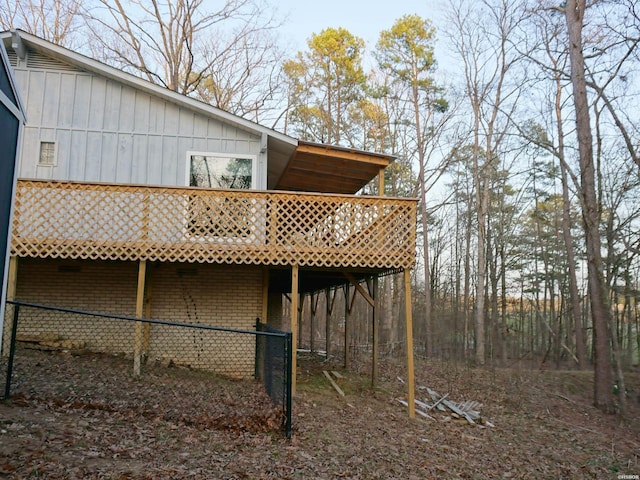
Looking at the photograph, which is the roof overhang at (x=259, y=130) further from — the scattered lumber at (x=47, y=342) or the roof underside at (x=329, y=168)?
the scattered lumber at (x=47, y=342)

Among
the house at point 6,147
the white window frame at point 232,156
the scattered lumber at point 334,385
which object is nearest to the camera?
the house at point 6,147

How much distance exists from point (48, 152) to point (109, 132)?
134 cm

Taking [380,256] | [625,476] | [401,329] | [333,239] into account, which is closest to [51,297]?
[333,239]

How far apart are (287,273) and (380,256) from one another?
15.0 feet

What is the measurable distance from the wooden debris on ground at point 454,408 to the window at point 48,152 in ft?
29.8

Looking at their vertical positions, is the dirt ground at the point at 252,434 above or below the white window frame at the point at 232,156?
below

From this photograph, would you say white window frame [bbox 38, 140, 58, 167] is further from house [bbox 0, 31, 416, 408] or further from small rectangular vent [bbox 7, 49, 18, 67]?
small rectangular vent [bbox 7, 49, 18, 67]

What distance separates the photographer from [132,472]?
4.73m

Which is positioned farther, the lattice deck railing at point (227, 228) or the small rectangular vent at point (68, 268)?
the small rectangular vent at point (68, 268)

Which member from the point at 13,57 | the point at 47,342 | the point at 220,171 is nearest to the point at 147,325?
the point at 47,342

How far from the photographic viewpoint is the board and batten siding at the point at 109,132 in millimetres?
11062

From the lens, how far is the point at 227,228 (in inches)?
400

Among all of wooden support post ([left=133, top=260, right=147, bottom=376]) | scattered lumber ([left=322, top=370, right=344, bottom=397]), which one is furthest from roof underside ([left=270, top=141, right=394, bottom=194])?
scattered lumber ([left=322, top=370, right=344, bottom=397])

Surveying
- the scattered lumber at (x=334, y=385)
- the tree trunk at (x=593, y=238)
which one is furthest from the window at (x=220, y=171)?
the tree trunk at (x=593, y=238)
